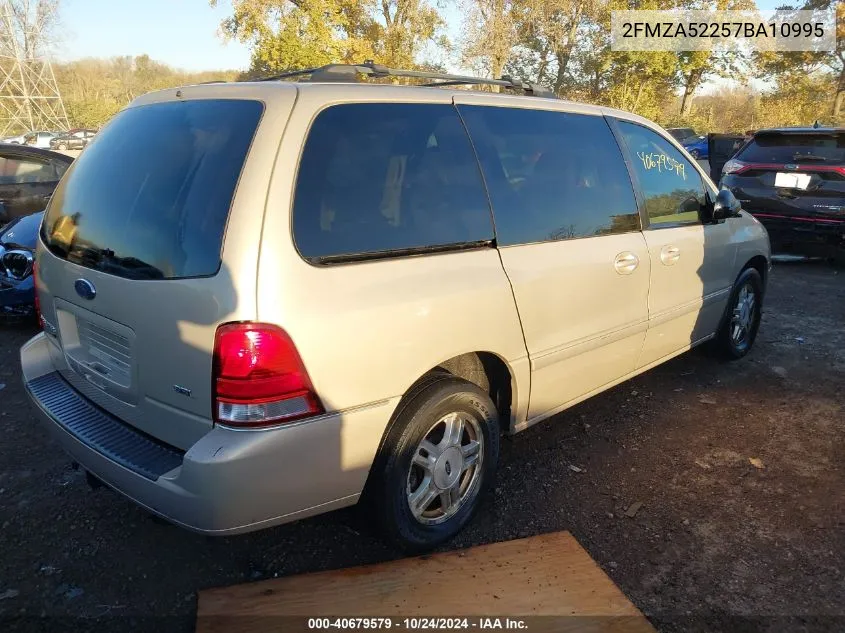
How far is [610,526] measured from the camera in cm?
275

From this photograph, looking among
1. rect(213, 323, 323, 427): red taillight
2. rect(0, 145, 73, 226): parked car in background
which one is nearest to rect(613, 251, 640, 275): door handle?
rect(213, 323, 323, 427): red taillight

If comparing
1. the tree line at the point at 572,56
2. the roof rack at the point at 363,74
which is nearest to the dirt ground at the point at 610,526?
the roof rack at the point at 363,74

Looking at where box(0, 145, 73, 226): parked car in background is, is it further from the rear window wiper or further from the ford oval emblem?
the rear window wiper

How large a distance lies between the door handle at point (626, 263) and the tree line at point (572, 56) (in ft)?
49.2

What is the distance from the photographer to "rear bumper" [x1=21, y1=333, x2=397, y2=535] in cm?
189

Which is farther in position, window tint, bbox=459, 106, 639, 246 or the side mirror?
the side mirror

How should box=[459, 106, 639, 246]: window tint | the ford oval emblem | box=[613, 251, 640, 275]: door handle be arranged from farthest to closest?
box=[613, 251, 640, 275]: door handle
box=[459, 106, 639, 246]: window tint
the ford oval emblem

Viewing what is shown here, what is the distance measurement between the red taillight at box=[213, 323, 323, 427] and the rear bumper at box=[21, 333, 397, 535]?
5 cm

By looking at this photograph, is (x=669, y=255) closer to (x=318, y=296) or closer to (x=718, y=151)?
(x=318, y=296)

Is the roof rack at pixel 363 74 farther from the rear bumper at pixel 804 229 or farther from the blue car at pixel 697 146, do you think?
the blue car at pixel 697 146

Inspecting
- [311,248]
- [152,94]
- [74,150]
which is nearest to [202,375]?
[311,248]

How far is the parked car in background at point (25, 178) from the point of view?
6785mm

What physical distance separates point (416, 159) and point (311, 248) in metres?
0.65

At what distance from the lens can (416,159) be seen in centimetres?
238
